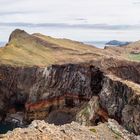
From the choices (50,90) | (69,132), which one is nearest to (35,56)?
(50,90)

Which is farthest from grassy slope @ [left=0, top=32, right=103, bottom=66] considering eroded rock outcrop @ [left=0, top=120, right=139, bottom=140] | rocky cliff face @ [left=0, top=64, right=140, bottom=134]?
eroded rock outcrop @ [left=0, top=120, right=139, bottom=140]

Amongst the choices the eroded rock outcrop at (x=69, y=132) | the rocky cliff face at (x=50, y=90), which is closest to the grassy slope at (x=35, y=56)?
the rocky cliff face at (x=50, y=90)

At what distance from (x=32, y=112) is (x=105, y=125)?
208ft

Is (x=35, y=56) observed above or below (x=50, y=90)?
above

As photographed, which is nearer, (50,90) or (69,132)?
(69,132)

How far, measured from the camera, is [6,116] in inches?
6663

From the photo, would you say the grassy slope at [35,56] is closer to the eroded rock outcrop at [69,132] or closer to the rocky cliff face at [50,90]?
the rocky cliff face at [50,90]

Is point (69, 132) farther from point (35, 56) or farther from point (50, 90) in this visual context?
point (35, 56)

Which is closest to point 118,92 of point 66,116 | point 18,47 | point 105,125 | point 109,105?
point 109,105

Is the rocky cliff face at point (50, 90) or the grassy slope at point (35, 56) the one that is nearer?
the rocky cliff face at point (50, 90)

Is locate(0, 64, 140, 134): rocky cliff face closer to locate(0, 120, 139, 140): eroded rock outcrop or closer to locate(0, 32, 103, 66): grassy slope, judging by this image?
locate(0, 32, 103, 66): grassy slope

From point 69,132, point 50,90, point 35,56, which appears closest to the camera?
point 69,132

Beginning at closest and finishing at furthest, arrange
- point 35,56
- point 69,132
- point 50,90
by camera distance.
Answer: point 69,132, point 50,90, point 35,56

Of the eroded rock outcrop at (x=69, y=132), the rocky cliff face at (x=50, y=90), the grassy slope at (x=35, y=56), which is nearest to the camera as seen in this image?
the eroded rock outcrop at (x=69, y=132)
